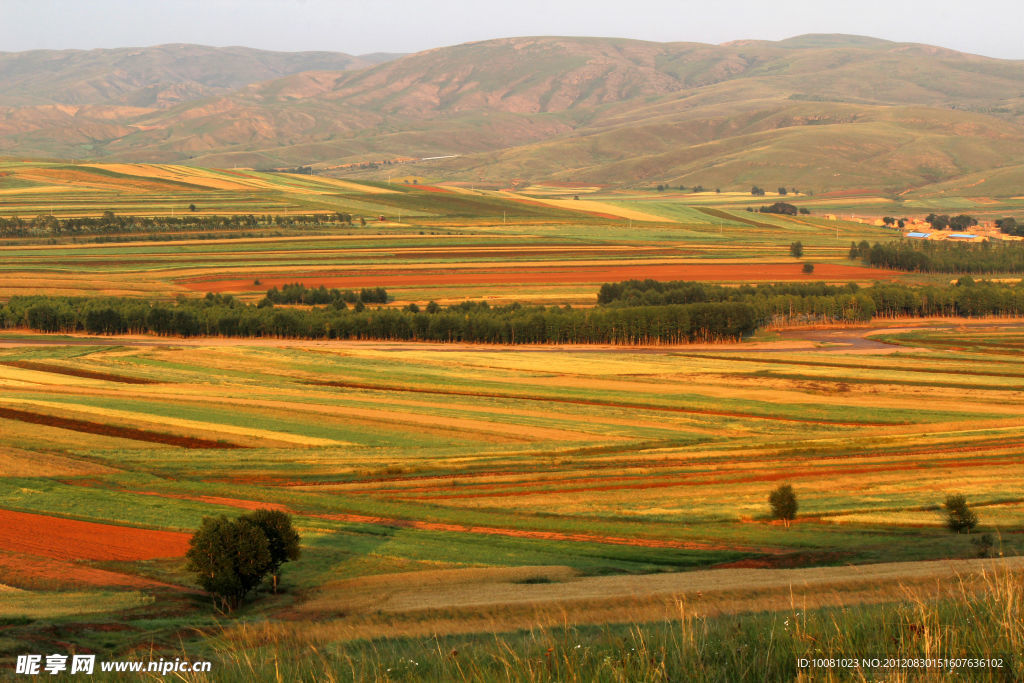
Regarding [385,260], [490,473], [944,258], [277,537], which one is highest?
[385,260]

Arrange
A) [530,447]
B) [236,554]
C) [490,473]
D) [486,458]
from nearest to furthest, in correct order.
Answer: [236,554] < [490,473] < [486,458] < [530,447]

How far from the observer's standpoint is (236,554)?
31.1m

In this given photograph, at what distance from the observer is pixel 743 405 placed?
6844cm

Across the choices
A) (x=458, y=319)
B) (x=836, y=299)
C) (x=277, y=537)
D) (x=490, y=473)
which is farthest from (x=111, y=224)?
(x=277, y=537)

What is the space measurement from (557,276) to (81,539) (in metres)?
112

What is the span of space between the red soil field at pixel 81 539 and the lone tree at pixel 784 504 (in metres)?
24.9

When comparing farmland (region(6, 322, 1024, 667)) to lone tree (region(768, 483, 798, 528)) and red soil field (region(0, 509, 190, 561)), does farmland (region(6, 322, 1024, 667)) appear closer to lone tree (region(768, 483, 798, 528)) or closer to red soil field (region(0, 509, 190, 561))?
red soil field (region(0, 509, 190, 561))

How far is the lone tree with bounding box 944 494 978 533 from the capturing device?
1502 inches

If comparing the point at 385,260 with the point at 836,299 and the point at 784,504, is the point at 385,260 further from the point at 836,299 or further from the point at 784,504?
the point at 784,504

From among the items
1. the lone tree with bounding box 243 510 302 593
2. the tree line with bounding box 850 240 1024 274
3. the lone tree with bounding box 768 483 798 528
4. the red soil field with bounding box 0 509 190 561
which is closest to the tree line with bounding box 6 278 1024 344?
the tree line with bounding box 850 240 1024 274

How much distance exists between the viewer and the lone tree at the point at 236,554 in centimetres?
3070

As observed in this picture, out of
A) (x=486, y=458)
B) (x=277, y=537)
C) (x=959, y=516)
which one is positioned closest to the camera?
(x=277, y=537)

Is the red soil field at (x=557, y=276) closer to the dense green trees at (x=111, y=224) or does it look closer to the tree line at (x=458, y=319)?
the tree line at (x=458, y=319)

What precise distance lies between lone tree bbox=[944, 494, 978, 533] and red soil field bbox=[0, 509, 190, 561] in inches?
1235
